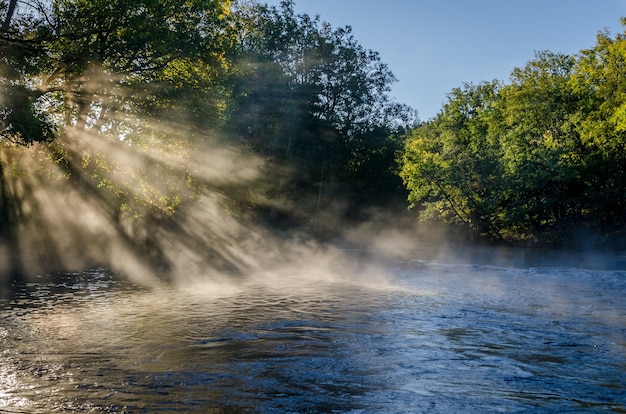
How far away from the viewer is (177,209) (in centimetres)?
3734

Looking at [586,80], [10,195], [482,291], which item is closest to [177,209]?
[10,195]

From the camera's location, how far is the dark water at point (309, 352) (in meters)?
6.84

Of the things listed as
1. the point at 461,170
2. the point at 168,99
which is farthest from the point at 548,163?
the point at 168,99

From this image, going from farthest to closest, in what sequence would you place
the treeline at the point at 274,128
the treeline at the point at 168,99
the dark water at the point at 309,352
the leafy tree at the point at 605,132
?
the leafy tree at the point at 605,132, the treeline at the point at 274,128, the treeline at the point at 168,99, the dark water at the point at 309,352

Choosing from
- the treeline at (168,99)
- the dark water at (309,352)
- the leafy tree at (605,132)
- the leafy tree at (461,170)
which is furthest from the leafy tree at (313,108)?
the dark water at (309,352)

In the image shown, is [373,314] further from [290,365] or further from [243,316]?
[290,365]

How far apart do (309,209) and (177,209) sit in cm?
2080

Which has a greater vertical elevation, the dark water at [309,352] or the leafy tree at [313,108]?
the leafy tree at [313,108]

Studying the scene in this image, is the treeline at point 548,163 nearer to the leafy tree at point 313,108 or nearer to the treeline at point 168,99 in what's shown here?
the leafy tree at point 313,108

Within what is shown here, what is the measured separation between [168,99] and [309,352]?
74.6 feet

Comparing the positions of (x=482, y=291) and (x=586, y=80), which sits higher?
(x=586, y=80)

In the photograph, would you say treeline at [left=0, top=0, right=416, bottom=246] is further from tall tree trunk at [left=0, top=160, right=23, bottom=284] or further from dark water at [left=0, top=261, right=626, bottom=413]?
dark water at [left=0, top=261, right=626, bottom=413]

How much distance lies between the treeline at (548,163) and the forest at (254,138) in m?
0.16

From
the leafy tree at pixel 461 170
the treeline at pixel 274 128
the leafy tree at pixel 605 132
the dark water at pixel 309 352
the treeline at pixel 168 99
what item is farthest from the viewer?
the leafy tree at pixel 461 170
